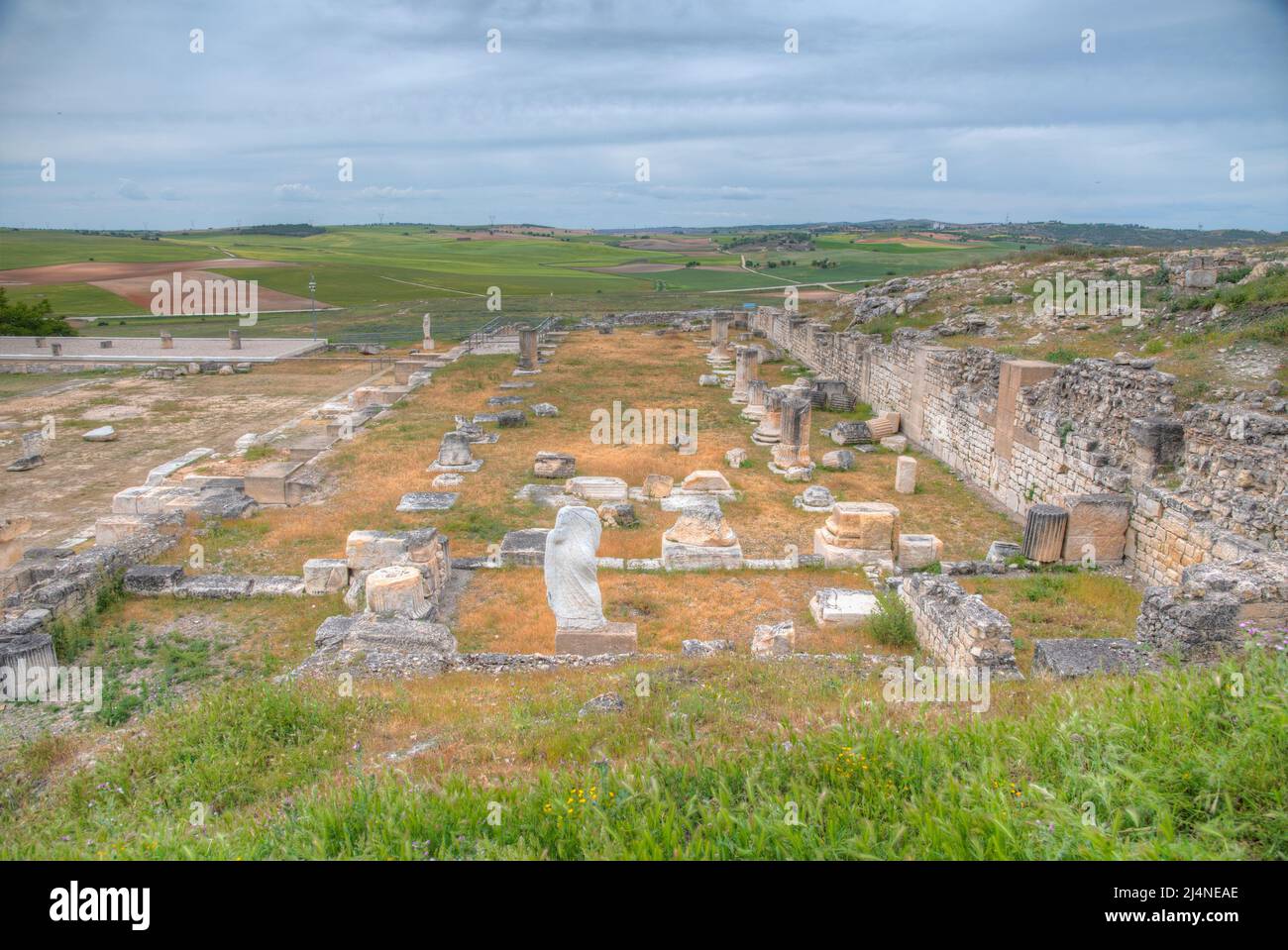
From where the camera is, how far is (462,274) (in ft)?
252

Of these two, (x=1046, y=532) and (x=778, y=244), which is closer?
(x=1046, y=532)

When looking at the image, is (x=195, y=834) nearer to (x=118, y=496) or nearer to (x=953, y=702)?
(x=953, y=702)

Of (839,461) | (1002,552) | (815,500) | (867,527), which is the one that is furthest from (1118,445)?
(839,461)

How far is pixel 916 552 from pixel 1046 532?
5.48 feet

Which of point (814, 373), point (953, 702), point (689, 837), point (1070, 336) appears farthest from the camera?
point (814, 373)

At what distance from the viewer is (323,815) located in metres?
3.71

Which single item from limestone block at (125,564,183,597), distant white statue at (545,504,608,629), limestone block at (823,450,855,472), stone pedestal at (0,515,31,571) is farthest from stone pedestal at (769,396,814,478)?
stone pedestal at (0,515,31,571)

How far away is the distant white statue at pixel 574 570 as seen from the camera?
834 cm

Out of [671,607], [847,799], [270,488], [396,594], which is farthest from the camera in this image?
[270,488]

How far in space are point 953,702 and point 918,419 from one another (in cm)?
1438

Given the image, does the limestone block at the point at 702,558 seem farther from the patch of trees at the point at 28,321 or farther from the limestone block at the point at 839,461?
the patch of trees at the point at 28,321

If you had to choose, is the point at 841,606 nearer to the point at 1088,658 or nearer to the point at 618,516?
the point at 1088,658

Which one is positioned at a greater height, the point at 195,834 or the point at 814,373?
the point at 814,373
